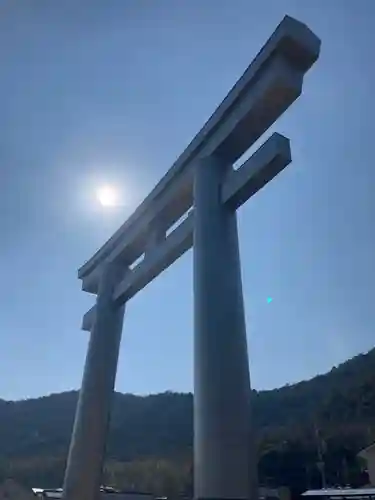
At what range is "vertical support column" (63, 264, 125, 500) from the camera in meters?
8.94

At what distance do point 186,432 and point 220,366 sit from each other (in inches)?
1386

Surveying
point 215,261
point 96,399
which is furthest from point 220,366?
point 96,399

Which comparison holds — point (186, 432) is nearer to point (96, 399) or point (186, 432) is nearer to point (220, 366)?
point (96, 399)

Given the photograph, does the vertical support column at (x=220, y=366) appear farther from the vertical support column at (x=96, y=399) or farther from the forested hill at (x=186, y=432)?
the forested hill at (x=186, y=432)

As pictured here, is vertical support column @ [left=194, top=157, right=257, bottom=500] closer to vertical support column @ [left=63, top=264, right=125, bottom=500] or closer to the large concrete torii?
the large concrete torii

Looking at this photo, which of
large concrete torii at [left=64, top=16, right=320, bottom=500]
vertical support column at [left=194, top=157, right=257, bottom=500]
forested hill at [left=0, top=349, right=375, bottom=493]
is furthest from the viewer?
forested hill at [left=0, top=349, right=375, bottom=493]

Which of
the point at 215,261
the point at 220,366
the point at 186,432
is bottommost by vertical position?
the point at 220,366

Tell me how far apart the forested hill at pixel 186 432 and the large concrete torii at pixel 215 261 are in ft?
62.6

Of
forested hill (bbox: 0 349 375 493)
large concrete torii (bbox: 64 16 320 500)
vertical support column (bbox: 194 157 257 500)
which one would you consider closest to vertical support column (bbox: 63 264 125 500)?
large concrete torii (bbox: 64 16 320 500)

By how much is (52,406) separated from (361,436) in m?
26.8

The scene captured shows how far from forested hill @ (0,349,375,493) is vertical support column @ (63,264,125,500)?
18859 mm

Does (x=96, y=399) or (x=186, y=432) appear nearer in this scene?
(x=96, y=399)

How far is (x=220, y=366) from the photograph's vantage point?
20.3ft

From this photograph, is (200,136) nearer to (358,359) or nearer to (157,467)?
(157,467)
